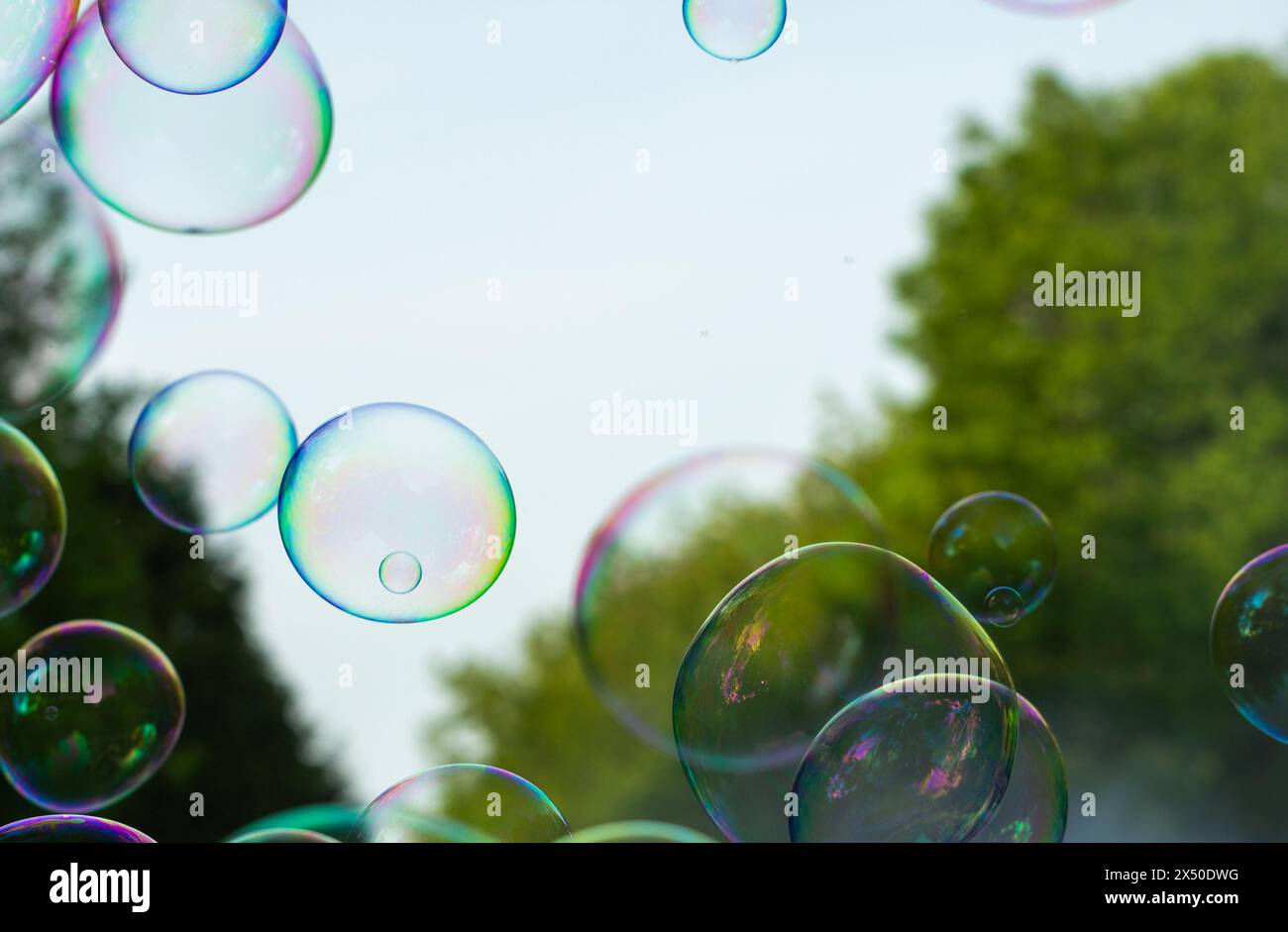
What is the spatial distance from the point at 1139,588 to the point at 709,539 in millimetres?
5170

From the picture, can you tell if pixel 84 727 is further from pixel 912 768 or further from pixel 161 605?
pixel 161 605

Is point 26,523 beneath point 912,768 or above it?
above

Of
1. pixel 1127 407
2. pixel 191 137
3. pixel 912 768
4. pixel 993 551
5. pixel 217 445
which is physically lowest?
pixel 912 768

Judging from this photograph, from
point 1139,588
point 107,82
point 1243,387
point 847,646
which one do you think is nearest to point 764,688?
point 847,646

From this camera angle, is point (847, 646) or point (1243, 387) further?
point (1243, 387)

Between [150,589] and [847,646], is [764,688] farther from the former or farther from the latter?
[150,589]

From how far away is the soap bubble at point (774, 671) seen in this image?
4.33 m

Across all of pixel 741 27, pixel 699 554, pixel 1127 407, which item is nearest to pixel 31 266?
pixel 699 554

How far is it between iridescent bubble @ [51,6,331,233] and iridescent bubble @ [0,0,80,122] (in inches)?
10.2

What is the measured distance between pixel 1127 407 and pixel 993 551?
1000cm

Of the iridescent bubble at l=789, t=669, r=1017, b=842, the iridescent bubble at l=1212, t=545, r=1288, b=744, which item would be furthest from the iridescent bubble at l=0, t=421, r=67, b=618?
the iridescent bubble at l=1212, t=545, r=1288, b=744

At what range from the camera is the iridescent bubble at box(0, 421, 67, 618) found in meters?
5.71

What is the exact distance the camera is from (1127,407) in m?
15.4
